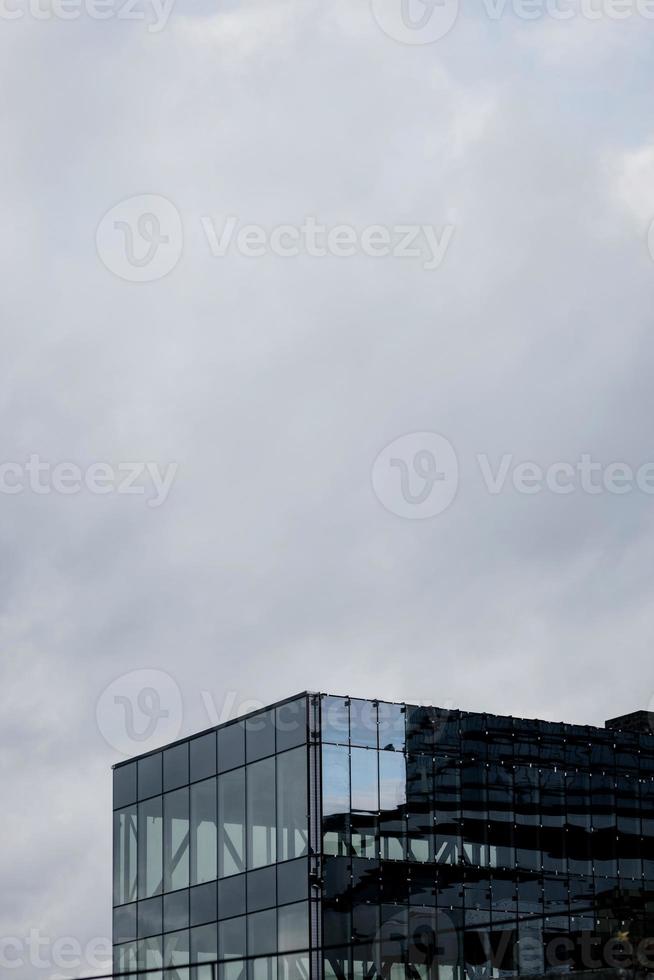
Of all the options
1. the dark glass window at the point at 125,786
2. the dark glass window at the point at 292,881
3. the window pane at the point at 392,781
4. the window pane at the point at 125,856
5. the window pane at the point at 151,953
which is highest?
the dark glass window at the point at 125,786

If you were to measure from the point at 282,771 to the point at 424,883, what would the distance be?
16.1 feet

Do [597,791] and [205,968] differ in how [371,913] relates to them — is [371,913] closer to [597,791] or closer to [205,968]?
[205,968]

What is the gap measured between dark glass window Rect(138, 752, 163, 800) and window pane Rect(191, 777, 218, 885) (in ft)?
6.99

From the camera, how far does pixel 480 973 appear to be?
130 ft

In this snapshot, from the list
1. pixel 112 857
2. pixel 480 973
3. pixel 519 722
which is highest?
pixel 519 722

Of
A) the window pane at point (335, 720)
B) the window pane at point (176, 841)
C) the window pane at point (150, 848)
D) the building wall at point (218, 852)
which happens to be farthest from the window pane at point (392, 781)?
the window pane at point (150, 848)

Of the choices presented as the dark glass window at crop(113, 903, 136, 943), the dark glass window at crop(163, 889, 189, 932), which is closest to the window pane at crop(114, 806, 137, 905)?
the dark glass window at crop(113, 903, 136, 943)

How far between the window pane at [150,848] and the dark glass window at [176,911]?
2.13 ft

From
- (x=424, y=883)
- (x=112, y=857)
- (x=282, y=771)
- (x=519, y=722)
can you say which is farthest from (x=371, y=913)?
(x=112, y=857)

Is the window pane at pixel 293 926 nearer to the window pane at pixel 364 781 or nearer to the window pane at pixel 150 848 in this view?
the window pane at pixel 364 781

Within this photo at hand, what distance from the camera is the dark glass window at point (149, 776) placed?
45312 millimetres

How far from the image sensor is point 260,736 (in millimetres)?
41406

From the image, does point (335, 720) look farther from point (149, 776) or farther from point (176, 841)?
point (149, 776)

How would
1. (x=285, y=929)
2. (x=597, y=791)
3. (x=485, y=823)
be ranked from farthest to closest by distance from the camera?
1. (x=597, y=791)
2. (x=485, y=823)
3. (x=285, y=929)
